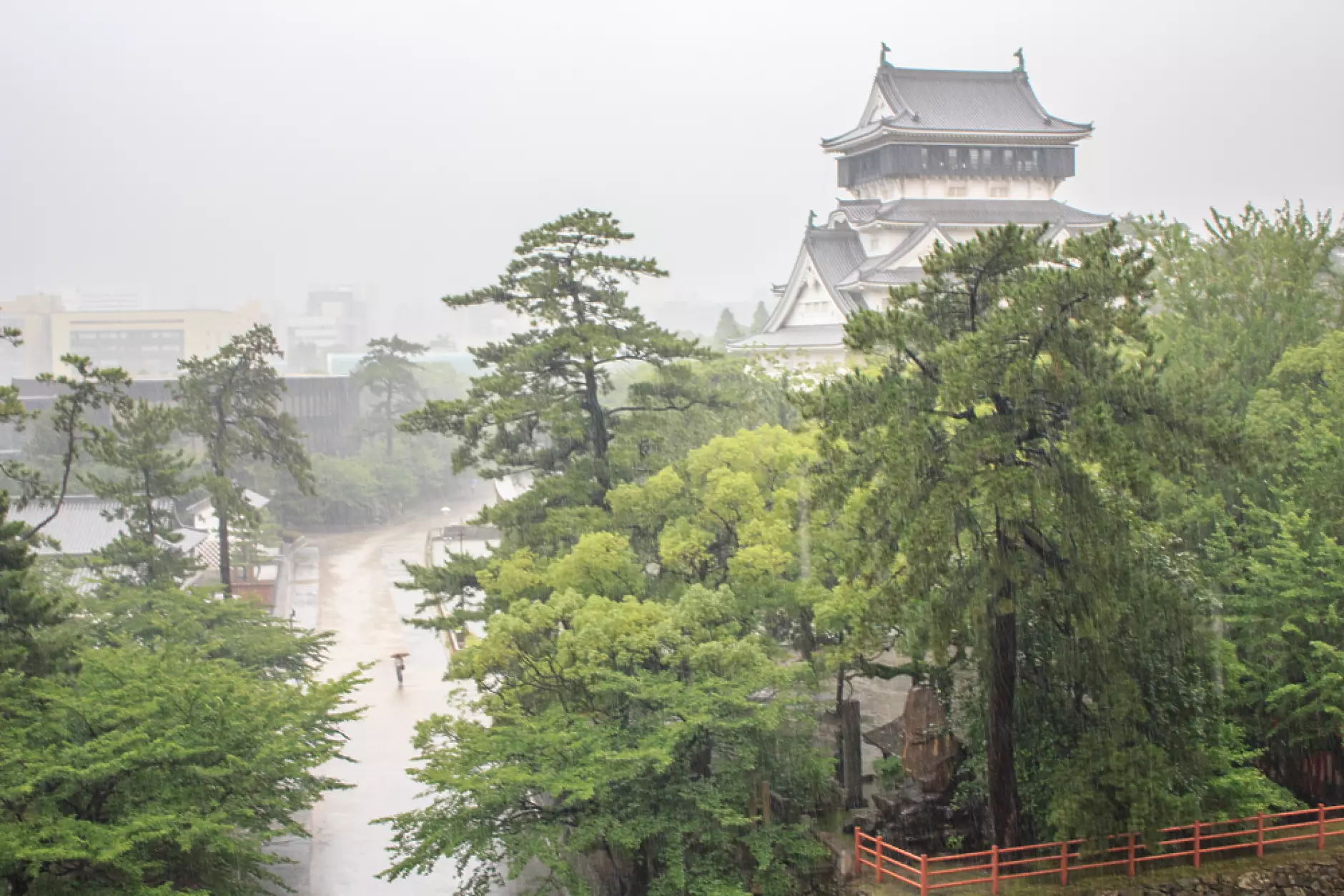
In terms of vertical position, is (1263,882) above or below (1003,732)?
below

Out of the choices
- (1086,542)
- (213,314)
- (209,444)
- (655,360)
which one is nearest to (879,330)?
(1086,542)

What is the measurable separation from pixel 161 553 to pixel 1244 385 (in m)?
18.6

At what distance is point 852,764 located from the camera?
1498 cm

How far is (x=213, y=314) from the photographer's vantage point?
99438 mm

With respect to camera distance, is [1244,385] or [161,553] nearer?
[1244,385]

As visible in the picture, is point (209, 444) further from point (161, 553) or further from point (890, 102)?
point (890, 102)

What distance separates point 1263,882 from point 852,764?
14.6 feet

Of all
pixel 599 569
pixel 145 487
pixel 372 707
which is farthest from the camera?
pixel 372 707

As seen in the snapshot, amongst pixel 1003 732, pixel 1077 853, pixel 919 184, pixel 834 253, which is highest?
pixel 919 184

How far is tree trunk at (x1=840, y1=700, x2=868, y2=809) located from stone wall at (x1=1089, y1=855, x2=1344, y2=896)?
3.37 meters

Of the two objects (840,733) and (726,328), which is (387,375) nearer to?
(726,328)

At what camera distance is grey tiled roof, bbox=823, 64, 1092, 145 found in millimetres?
39375

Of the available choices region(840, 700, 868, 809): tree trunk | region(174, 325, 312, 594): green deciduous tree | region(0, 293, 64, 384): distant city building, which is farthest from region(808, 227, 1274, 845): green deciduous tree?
region(0, 293, 64, 384): distant city building

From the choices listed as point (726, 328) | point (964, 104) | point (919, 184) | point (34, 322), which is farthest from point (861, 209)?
point (34, 322)
